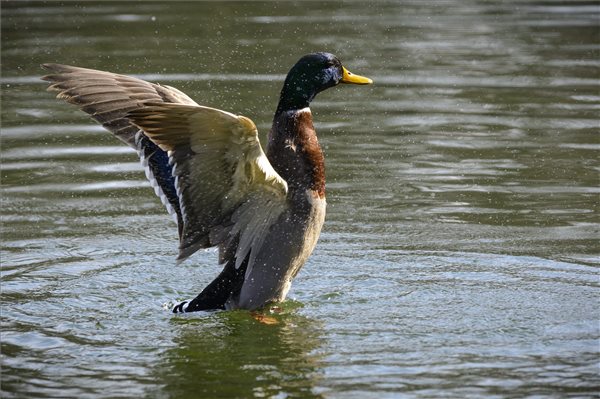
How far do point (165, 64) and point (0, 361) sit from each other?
6366 mm

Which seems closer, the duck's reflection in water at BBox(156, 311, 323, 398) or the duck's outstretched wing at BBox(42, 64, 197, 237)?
the duck's reflection in water at BBox(156, 311, 323, 398)

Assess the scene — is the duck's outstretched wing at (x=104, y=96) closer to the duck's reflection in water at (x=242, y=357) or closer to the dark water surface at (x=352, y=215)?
the dark water surface at (x=352, y=215)

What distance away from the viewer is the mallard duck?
6086 mm

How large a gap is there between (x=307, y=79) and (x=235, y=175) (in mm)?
968

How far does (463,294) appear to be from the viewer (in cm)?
686

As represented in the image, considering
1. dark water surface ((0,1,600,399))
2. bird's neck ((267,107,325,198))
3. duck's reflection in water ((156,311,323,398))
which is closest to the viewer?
duck's reflection in water ((156,311,323,398))

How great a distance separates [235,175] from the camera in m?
6.26

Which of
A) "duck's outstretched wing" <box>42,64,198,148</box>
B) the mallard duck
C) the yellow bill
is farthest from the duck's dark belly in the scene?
"duck's outstretched wing" <box>42,64,198,148</box>

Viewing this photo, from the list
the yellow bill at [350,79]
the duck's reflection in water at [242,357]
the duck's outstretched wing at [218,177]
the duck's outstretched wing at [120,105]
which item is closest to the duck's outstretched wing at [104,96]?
the duck's outstretched wing at [120,105]

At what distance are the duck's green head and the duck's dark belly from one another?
53 cm

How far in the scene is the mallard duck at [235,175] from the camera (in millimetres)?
6086

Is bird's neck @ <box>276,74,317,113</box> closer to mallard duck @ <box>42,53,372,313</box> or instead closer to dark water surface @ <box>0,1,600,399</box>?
mallard duck @ <box>42,53,372,313</box>

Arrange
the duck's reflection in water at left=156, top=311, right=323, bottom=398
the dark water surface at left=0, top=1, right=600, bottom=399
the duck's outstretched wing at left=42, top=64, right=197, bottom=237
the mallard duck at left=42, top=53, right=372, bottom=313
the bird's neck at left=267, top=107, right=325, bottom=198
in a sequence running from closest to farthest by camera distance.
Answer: the duck's reflection in water at left=156, top=311, right=323, bottom=398
the dark water surface at left=0, top=1, right=600, bottom=399
the mallard duck at left=42, top=53, right=372, bottom=313
the bird's neck at left=267, top=107, right=325, bottom=198
the duck's outstretched wing at left=42, top=64, right=197, bottom=237

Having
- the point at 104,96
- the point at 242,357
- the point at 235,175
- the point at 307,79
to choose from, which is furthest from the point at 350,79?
the point at 242,357
